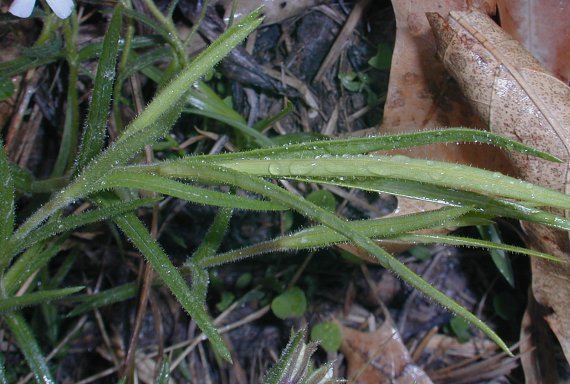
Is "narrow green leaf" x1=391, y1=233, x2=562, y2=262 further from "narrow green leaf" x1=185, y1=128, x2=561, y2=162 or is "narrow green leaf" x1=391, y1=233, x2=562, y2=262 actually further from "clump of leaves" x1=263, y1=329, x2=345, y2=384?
"clump of leaves" x1=263, y1=329, x2=345, y2=384

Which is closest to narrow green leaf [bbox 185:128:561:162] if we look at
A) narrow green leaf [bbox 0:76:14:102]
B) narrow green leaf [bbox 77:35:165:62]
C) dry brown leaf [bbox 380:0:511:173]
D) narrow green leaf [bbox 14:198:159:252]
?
narrow green leaf [bbox 14:198:159:252]

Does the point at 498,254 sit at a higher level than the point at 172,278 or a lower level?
lower

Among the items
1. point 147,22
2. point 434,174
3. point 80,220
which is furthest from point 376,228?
point 147,22

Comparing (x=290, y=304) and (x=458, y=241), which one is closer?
(x=458, y=241)

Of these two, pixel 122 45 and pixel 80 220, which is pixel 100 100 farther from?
pixel 122 45

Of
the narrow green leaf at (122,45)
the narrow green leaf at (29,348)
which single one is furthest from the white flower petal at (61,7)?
the narrow green leaf at (29,348)
